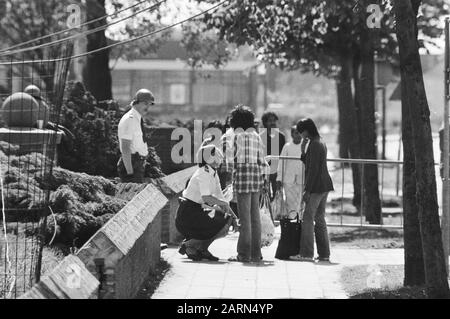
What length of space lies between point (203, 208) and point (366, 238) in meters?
4.70

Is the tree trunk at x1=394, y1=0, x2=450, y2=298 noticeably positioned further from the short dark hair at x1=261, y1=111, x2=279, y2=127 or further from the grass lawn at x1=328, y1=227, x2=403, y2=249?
the short dark hair at x1=261, y1=111, x2=279, y2=127

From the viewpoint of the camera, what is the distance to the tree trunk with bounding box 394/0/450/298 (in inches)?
352

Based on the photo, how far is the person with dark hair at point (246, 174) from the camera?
11.8 metres

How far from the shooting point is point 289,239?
12430 mm

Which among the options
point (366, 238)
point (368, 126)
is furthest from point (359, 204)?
point (366, 238)

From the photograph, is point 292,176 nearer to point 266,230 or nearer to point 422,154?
point 266,230

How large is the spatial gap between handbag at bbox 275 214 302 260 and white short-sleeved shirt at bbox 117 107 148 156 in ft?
6.27

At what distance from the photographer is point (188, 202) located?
38.6 feet

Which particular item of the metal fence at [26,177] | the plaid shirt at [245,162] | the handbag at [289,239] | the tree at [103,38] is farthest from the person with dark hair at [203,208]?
the tree at [103,38]

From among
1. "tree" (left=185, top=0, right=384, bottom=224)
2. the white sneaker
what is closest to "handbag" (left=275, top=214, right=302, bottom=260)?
the white sneaker

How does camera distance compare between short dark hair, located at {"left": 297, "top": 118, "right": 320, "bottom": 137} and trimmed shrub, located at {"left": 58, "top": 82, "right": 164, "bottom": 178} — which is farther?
trimmed shrub, located at {"left": 58, "top": 82, "right": 164, "bottom": 178}

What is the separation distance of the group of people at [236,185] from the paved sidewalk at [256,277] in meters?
0.27

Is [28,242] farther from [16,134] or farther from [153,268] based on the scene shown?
[16,134]
